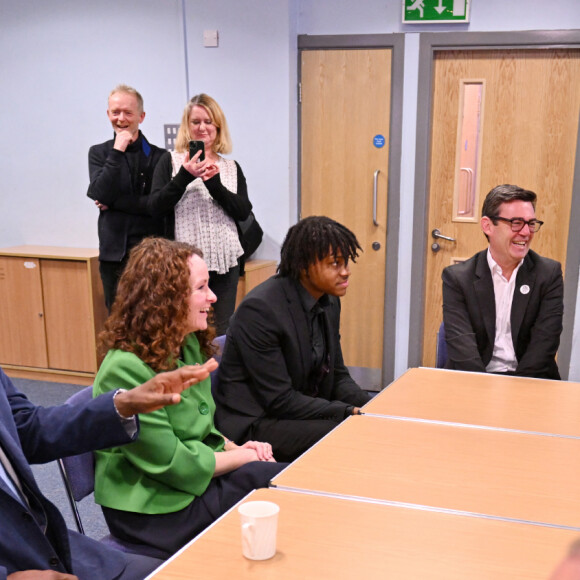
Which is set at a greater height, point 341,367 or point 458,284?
point 458,284

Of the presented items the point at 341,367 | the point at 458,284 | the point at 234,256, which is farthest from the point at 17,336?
the point at 458,284

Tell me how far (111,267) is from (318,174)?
4.70 ft

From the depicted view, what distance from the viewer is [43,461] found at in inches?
57.9

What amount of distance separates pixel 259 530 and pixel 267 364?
1.04 metres

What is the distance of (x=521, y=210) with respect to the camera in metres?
2.69

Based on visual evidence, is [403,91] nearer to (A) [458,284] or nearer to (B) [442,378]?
(A) [458,284]

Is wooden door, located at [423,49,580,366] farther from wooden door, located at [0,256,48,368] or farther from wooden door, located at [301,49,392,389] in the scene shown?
wooden door, located at [0,256,48,368]

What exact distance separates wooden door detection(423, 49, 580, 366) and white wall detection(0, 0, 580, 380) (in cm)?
17

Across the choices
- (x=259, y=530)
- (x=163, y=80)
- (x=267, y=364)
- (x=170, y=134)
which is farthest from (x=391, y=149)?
(x=259, y=530)

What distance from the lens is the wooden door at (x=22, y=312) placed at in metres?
4.48

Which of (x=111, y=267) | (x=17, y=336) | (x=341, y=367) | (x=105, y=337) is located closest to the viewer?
(x=105, y=337)

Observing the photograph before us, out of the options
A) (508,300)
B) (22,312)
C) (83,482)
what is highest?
(508,300)

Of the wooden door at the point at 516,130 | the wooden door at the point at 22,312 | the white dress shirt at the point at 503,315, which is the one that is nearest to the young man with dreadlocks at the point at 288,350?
the white dress shirt at the point at 503,315

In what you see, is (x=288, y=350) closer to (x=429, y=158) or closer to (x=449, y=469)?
(x=449, y=469)
